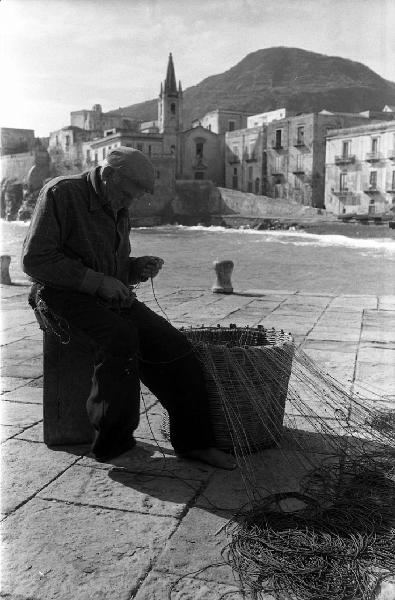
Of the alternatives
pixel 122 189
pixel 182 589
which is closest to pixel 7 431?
pixel 122 189

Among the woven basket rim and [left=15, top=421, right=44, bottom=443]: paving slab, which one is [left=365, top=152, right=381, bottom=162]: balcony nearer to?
the woven basket rim

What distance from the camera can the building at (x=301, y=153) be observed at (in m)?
56.6

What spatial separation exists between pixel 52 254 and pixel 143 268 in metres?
0.64

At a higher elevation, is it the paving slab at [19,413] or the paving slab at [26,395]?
the paving slab at [19,413]

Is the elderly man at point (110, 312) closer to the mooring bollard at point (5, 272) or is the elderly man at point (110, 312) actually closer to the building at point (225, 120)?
the mooring bollard at point (5, 272)

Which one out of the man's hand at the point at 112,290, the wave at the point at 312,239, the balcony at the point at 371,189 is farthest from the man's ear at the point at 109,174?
the balcony at the point at 371,189

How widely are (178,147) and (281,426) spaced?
65978 millimetres

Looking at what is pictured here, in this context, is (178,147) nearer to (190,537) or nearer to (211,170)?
(211,170)

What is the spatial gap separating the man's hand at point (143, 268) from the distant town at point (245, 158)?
4837 cm

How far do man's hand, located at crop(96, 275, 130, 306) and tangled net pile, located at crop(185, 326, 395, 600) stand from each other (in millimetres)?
488

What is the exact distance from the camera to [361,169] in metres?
51.8

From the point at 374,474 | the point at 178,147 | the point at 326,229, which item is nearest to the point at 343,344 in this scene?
the point at 374,474

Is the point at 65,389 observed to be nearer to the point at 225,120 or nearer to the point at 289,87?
the point at 225,120

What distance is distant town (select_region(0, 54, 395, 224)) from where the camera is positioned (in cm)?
5162
